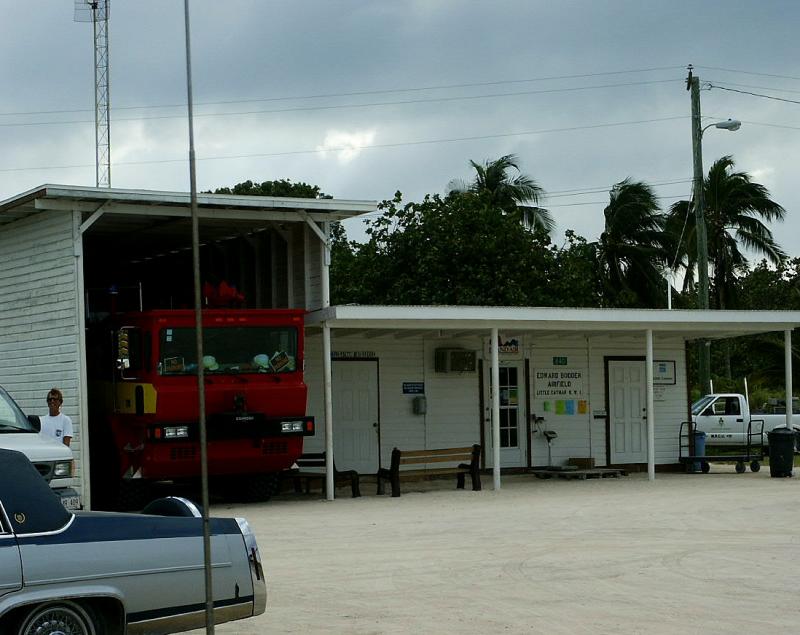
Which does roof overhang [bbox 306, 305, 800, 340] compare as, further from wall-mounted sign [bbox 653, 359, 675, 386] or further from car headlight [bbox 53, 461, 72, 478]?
car headlight [bbox 53, 461, 72, 478]

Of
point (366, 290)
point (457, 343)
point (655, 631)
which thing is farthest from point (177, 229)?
point (366, 290)

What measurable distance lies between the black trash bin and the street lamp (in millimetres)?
7647

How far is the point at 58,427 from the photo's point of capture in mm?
15695

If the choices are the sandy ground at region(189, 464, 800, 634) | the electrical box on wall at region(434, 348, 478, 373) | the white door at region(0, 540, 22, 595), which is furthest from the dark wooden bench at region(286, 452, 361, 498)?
the white door at region(0, 540, 22, 595)

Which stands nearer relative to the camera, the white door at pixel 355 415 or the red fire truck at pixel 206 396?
the red fire truck at pixel 206 396

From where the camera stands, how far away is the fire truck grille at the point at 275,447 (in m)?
18.6

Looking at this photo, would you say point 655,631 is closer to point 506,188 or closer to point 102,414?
point 102,414

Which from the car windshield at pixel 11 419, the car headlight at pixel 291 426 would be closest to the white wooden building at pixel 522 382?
the car headlight at pixel 291 426

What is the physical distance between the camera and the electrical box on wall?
76.9 feet

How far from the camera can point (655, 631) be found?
888cm

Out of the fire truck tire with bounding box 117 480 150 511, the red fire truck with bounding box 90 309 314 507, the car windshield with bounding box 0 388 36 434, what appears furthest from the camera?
the fire truck tire with bounding box 117 480 150 511

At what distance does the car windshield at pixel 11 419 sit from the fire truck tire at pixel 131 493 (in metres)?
5.43

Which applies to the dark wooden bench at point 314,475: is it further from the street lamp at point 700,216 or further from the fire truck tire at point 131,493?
the street lamp at point 700,216

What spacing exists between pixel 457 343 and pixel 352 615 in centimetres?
1442
